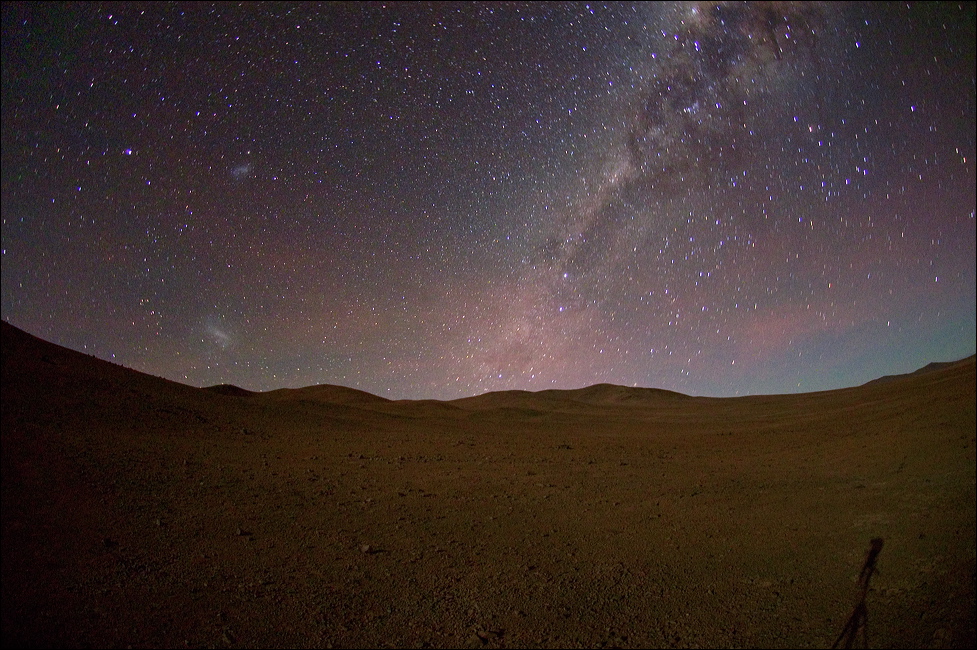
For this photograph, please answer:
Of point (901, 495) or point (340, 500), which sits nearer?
point (901, 495)

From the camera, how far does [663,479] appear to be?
1069 centimetres

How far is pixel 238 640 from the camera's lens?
4367mm

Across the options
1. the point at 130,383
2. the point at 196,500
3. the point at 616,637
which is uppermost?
the point at 130,383

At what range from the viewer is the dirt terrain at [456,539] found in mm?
4586

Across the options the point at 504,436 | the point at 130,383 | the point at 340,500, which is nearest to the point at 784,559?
the point at 340,500

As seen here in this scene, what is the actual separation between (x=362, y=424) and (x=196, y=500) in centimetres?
1053

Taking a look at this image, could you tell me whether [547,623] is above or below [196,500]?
below

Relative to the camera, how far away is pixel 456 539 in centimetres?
690

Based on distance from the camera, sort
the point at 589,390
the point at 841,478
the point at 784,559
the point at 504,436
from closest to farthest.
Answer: the point at 784,559 < the point at 841,478 < the point at 504,436 < the point at 589,390

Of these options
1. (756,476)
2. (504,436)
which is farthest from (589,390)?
(756,476)

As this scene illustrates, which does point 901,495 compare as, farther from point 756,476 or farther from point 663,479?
point 663,479

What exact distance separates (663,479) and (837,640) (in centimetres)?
648

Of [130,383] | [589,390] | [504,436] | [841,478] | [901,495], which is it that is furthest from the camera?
[589,390]

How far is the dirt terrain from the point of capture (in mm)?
4586
